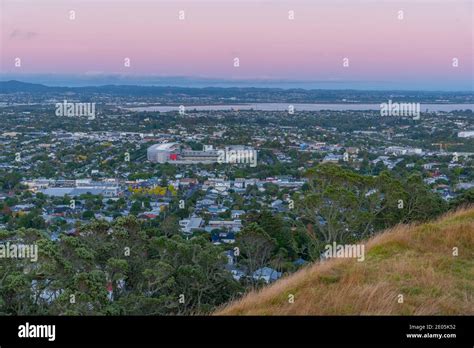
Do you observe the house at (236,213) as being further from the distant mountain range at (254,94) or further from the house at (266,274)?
the distant mountain range at (254,94)

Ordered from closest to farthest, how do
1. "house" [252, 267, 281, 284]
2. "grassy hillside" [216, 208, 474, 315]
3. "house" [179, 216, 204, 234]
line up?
1. "grassy hillside" [216, 208, 474, 315]
2. "house" [252, 267, 281, 284]
3. "house" [179, 216, 204, 234]

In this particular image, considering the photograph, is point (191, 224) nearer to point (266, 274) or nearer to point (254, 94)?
point (266, 274)

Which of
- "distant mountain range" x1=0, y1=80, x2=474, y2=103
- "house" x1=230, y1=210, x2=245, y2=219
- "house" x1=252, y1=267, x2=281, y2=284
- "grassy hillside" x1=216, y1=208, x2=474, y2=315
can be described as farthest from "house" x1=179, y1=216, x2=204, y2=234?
"distant mountain range" x1=0, y1=80, x2=474, y2=103

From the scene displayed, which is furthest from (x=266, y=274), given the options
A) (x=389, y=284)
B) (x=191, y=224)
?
(x=389, y=284)

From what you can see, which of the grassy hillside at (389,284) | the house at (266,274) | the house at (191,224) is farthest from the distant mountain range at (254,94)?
the grassy hillside at (389,284)

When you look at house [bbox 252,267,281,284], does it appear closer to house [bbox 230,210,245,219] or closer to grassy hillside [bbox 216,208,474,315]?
grassy hillside [bbox 216,208,474,315]
